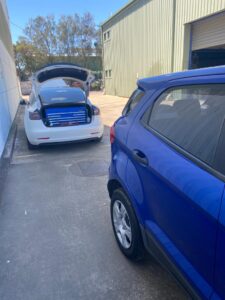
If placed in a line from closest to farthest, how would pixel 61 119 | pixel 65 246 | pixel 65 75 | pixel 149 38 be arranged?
pixel 65 246
pixel 61 119
pixel 65 75
pixel 149 38

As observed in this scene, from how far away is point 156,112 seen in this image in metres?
2.20

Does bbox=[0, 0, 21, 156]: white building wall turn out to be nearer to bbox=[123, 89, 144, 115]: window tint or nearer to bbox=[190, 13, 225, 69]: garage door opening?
bbox=[123, 89, 144, 115]: window tint

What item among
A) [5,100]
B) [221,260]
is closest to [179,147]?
[221,260]

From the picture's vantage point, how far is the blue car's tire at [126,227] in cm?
234

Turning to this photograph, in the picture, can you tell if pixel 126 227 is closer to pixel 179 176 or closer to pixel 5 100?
pixel 179 176

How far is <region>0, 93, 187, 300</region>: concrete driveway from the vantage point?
7.26 feet

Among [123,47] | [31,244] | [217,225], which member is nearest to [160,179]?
[217,225]

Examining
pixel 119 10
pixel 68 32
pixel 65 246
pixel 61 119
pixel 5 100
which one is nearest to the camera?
pixel 65 246

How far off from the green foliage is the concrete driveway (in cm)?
4255

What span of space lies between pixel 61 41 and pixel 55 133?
139ft

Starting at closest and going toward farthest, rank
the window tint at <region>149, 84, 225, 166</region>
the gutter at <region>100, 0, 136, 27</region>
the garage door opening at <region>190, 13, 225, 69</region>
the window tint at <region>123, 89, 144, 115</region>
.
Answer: the window tint at <region>149, 84, 225, 166</region> → the window tint at <region>123, 89, 144, 115</region> → the garage door opening at <region>190, 13, 225, 69</region> → the gutter at <region>100, 0, 136, 27</region>

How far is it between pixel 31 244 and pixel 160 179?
177 cm

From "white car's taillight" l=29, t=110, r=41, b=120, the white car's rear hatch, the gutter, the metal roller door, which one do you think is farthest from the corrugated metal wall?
"white car's taillight" l=29, t=110, r=41, b=120

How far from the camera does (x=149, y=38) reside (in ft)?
52.7
